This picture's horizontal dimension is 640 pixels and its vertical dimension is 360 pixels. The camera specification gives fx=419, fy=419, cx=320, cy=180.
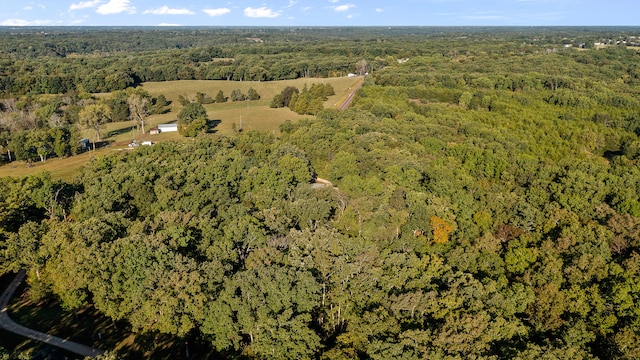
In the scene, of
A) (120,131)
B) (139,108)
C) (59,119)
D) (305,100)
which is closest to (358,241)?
(305,100)

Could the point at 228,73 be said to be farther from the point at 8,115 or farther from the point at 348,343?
the point at 348,343

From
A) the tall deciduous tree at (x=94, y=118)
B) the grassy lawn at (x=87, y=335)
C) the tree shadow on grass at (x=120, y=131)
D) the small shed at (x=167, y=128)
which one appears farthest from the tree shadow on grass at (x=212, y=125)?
the grassy lawn at (x=87, y=335)

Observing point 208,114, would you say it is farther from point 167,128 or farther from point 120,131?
point 120,131

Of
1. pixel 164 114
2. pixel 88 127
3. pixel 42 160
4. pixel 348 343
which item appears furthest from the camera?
pixel 164 114

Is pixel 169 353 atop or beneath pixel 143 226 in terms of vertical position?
beneath

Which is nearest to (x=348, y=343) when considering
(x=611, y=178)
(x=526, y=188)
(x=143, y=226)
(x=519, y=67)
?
(x=143, y=226)

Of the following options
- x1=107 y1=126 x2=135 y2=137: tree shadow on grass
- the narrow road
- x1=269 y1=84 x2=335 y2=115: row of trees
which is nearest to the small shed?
x1=107 y1=126 x2=135 y2=137: tree shadow on grass

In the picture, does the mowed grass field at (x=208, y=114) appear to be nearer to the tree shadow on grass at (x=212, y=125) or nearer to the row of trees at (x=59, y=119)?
the tree shadow on grass at (x=212, y=125)
